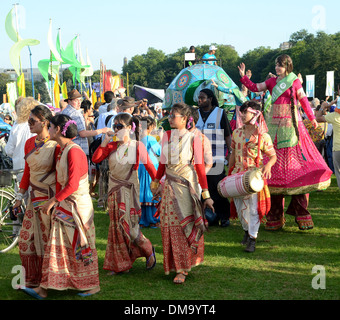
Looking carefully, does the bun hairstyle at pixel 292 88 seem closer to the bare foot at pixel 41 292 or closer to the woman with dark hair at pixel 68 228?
the woman with dark hair at pixel 68 228

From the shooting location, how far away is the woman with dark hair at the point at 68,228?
449 centimetres

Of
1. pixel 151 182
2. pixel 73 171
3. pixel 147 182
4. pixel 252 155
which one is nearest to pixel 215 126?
pixel 252 155

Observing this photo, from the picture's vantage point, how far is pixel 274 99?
705cm

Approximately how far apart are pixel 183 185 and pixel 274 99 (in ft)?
8.69

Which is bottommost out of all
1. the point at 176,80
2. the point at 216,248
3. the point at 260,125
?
the point at 216,248

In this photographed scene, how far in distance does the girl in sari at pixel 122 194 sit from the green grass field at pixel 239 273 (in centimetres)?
23

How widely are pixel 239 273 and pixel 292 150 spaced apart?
2274 millimetres

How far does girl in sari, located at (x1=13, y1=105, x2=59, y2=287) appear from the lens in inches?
187

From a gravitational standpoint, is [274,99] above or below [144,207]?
above

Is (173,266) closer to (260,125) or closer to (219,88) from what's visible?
(260,125)

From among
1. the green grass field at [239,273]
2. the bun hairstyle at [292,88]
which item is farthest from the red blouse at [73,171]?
the bun hairstyle at [292,88]

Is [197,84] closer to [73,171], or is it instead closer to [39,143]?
[39,143]

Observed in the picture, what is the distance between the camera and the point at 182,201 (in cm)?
504
